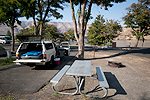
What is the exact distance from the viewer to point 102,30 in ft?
102

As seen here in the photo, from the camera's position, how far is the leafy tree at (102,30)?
1128 inches

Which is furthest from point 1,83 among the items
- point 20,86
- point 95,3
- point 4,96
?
point 95,3

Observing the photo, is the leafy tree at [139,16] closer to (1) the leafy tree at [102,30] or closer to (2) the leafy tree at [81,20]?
(1) the leafy tree at [102,30]

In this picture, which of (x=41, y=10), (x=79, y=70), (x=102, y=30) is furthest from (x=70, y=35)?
(x=79, y=70)

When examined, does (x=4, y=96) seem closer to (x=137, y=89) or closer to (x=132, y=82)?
(x=137, y=89)

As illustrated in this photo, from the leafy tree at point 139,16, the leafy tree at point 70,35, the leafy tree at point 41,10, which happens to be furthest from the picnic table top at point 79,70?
the leafy tree at point 70,35

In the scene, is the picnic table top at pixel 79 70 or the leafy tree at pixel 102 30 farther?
the leafy tree at pixel 102 30

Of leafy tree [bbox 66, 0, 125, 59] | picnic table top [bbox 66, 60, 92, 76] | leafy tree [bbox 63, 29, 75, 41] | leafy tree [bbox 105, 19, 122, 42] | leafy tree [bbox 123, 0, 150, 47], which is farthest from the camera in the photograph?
leafy tree [bbox 63, 29, 75, 41]

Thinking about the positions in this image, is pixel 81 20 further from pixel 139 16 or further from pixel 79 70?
pixel 139 16

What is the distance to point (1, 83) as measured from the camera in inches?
180

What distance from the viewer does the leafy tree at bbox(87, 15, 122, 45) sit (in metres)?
28.7

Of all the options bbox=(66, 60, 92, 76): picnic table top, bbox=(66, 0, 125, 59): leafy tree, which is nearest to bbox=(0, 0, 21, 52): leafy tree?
bbox=(66, 0, 125, 59): leafy tree

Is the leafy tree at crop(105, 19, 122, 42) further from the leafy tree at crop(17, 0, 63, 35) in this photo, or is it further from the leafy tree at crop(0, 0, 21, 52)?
the leafy tree at crop(0, 0, 21, 52)

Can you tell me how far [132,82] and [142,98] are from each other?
4.64 feet
